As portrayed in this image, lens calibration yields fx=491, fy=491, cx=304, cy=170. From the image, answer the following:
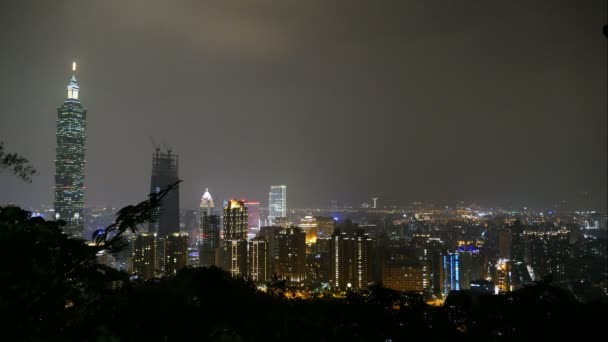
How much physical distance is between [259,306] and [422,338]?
167cm

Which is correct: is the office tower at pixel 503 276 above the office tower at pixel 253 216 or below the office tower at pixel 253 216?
below

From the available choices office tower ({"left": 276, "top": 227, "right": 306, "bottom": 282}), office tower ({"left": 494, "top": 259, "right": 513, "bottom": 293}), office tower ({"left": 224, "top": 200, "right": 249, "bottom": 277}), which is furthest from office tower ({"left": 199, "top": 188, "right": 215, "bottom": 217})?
office tower ({"left": 494, "top": 259, "right": 513, "bottom": 293})

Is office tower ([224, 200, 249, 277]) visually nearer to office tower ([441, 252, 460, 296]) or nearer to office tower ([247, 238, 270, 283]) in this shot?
office tower ([247, 238, 270, 283])

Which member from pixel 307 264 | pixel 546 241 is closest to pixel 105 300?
pixel 307 264

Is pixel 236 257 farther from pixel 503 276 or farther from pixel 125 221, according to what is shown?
pixel 125 221

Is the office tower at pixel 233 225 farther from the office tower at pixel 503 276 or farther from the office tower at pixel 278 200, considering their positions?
the office tower at pixel 278 200

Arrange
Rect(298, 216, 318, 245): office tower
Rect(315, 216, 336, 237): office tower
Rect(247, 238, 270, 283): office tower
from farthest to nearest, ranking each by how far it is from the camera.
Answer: Rect(315, 216, 336, 237): office tower → Rect(298, 216, 318, 245): office tower → Rect(247, 238, 270, 283): office tower

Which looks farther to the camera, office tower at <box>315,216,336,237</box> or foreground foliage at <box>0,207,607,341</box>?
office tower at <box>315,216,336,237</box>

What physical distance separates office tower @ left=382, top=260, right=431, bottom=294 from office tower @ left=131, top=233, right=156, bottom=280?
951 cm

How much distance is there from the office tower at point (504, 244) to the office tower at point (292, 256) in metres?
11.9

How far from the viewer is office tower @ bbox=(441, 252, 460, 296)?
71.0 ft

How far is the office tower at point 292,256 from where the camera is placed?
21.7 m

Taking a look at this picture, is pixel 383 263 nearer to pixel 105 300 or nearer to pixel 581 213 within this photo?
pixel 105 300

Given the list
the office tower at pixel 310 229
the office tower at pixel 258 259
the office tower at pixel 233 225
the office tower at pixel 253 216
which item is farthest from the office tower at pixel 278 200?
the office tower at pixel 258 259
